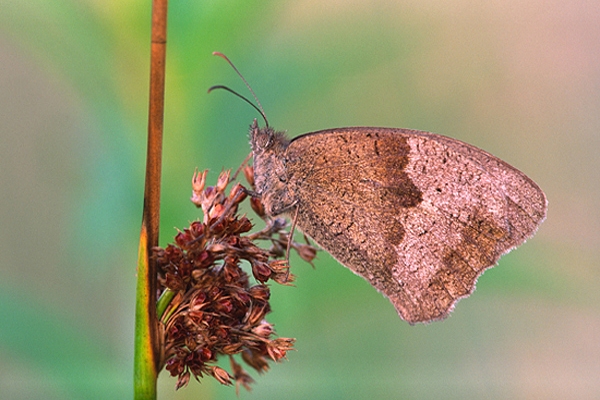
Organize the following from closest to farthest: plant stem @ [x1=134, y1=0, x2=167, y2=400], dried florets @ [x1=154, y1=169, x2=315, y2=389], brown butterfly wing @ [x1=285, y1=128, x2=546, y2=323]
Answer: plant stem @ [x1=134, y1=0, x2=167, y2=400], dried florets @ [x1=154, y1=169, x2=315, y2=389], brown butterfly wing @ [x1=285, y1=128, x2=546, y2=323]

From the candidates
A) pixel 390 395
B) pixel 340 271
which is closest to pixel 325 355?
pixel 390 395

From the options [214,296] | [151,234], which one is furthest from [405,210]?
[151,234]

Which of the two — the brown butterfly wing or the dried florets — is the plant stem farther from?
the brown butterfly wing

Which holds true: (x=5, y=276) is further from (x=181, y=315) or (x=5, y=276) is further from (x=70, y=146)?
(x=181, y=315)

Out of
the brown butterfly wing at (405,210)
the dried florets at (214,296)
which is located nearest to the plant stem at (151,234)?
the dried florets at (214,296)

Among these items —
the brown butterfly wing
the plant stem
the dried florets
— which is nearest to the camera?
the plant stem

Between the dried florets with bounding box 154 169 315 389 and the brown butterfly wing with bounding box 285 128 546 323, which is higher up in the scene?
the brown butterfly wing with bounding box 285 128 546 323

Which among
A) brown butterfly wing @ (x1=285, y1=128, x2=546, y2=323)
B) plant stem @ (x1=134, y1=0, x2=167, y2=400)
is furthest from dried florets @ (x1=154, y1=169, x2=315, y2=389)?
brown butterfly wing @ (x1=285, y1=128, x2=546, y2=323)

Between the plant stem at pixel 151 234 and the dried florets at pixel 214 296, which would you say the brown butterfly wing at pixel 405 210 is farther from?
the plant stem at pixel 151 234
